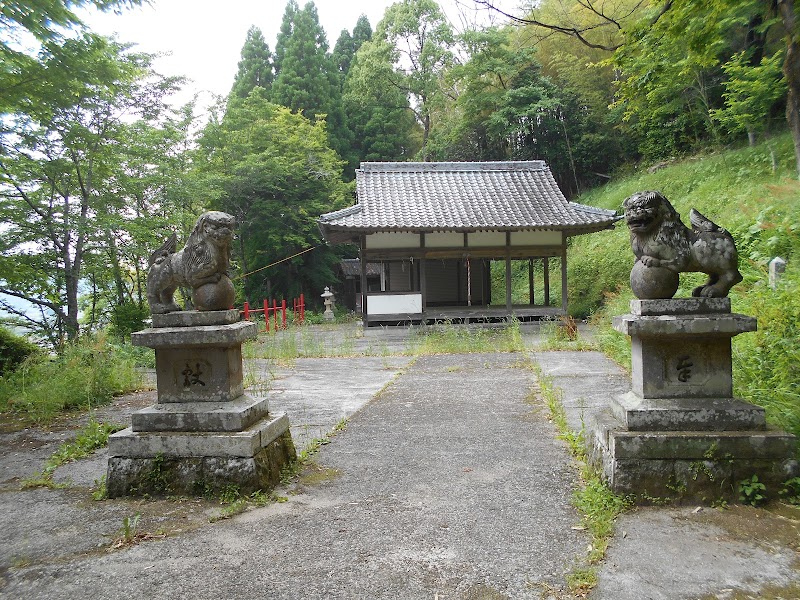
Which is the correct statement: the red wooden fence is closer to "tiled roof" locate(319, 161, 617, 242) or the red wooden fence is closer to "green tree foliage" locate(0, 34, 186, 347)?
"tiled roof" locate(319, 161, 617, 242)

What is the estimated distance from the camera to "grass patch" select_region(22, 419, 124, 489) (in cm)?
366

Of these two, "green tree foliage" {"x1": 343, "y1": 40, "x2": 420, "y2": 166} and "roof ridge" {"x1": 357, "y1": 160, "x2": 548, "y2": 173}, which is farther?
"green tree foliage" {"x1": 343, "y1": 40, "x2": 420, "y2": 166}

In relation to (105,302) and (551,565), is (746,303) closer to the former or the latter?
(551,565)

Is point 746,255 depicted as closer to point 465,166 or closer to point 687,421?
point 687,421

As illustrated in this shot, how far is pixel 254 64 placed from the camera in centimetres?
2703

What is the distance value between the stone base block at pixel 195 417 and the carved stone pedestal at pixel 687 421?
7.36ft

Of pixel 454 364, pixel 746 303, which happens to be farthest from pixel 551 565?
pixel 454 364

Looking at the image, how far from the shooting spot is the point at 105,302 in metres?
14.2

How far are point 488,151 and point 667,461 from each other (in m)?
24.2

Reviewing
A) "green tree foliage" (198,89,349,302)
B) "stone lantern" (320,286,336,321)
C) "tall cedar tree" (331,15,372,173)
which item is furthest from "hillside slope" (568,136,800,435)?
"tall cedar tree" (331,15,372,173)

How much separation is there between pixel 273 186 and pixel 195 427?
59.4ft

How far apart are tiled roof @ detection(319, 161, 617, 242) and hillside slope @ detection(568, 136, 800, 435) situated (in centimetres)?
247

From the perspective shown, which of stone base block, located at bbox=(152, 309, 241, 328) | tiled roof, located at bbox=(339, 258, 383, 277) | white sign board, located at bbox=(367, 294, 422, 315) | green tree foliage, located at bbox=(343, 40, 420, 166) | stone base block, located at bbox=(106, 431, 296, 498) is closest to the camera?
stone base block, located at bbox=(106, 431, 296, 498)

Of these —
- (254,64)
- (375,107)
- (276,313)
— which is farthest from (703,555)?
(254,64)
